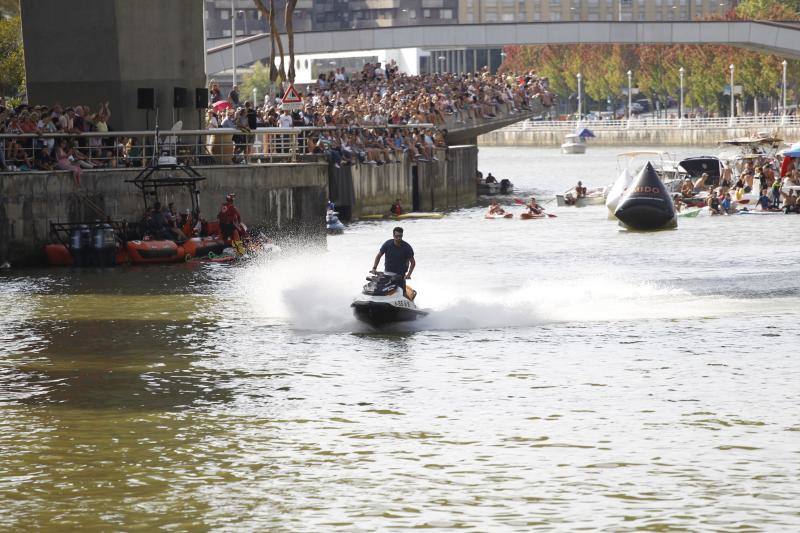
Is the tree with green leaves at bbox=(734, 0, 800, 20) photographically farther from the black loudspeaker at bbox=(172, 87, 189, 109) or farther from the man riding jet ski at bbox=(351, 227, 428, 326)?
the man riding jet ski at bbox=(351, 227, 428, 326)

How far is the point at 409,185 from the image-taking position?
65.3m

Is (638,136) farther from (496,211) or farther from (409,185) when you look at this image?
(496,211)

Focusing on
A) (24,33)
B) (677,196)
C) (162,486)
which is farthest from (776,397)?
(677,196)

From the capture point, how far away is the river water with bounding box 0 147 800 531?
54.5 ft

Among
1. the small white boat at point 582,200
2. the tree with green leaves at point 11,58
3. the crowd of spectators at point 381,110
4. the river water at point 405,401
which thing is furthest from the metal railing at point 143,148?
the tree with green leaves at point 11,58

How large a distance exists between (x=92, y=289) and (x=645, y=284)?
516 inches

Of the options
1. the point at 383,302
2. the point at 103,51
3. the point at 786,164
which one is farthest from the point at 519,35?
the point at 383,302


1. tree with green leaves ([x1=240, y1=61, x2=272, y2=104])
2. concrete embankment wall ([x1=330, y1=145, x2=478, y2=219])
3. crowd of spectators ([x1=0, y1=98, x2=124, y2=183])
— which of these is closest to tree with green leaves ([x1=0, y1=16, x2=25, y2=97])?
concrete embankment wall ([x1=330, y1=145, x2=478, y2=219])

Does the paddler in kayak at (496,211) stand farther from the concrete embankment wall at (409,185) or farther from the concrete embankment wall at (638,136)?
the concrete embankment wall at (638,136)

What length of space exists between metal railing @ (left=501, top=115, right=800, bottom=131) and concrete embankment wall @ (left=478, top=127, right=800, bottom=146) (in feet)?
2.14

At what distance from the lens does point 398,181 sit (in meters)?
63.8

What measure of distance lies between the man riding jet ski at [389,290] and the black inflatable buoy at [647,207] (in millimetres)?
25239

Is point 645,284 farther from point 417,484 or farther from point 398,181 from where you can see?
point 398,181

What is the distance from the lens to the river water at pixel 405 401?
16609mm
